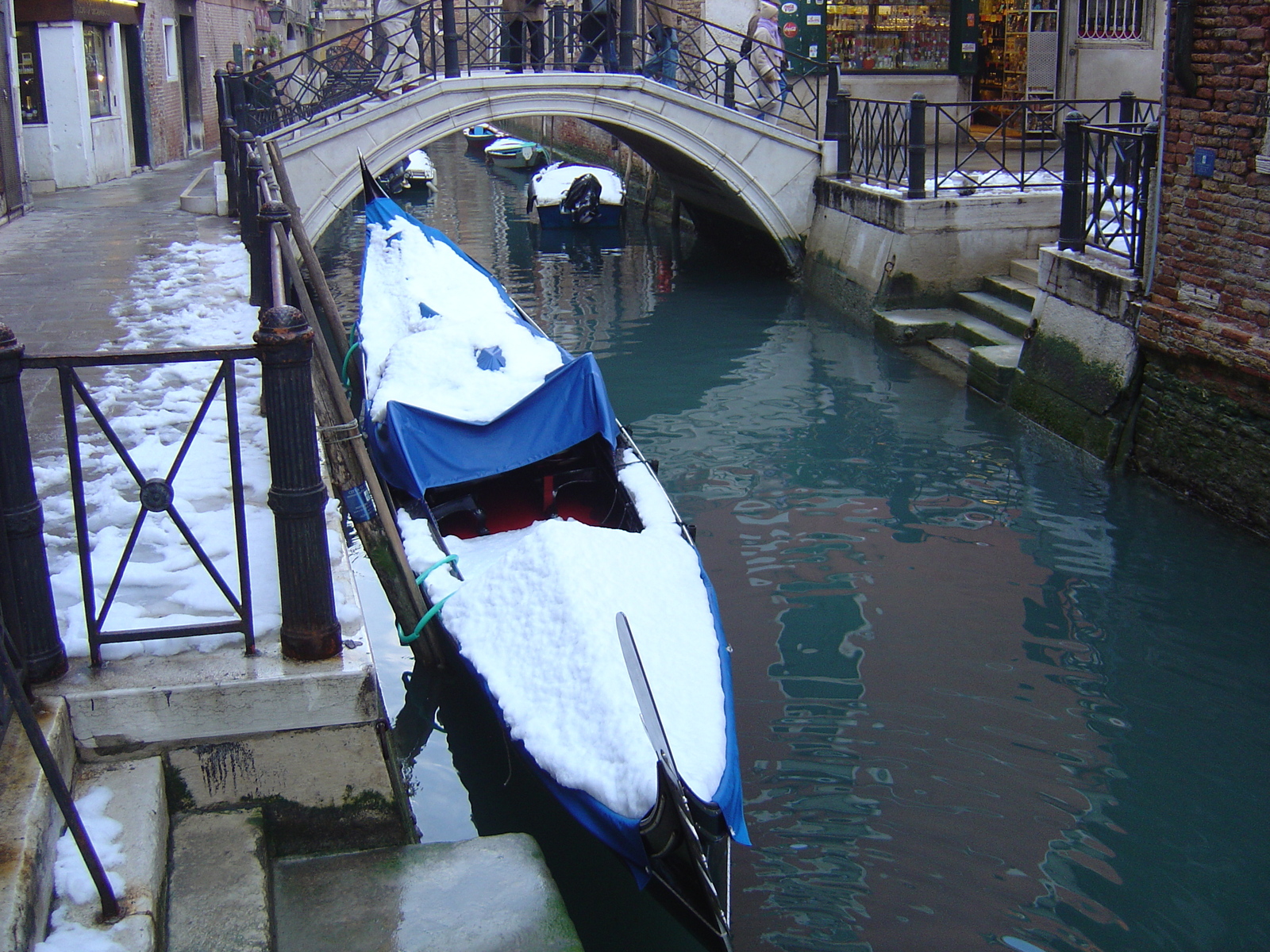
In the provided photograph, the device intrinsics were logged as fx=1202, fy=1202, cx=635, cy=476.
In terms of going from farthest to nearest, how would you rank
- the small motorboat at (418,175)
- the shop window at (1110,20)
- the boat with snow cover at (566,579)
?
the small motorboat at (418,175), the shop window at (1110,20), the boat with snow cover at (566,579)

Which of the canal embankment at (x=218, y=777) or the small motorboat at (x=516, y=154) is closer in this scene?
the canal embankment at (x=218, y=777)

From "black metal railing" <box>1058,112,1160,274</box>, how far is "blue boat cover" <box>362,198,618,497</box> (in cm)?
320

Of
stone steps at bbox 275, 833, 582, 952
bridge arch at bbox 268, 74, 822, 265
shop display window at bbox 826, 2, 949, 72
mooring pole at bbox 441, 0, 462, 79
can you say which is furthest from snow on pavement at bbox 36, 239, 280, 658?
shop display window at bbox 826, 2, 949, 72

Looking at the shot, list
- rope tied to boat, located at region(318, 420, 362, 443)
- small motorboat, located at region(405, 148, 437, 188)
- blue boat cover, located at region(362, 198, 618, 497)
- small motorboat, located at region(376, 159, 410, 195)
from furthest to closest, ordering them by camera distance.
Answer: small motorboat, located at region(405, 148, 437, 188) < small motorboat, located at region(376, 159, 410, 195) < blue boat cover, located at region(362, 198, 618, 497) < rope tied to boat, located at region(318, 420, 362, 443)

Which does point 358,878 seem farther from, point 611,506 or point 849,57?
point 849,57

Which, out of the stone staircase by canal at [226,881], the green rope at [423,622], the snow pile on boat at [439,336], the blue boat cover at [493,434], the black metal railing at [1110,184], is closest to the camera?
the stone staircase by canal at [226,881]

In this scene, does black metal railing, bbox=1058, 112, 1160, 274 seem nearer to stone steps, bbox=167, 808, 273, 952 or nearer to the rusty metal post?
the rusty metal post

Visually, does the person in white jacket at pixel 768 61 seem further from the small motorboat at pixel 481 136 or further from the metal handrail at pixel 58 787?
the small motorboat at pixel 481 136

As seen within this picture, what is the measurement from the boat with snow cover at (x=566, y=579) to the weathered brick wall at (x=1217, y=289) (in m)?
2.84

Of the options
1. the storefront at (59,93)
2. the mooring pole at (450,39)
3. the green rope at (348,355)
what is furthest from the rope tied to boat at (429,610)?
the storefront at (59,93)

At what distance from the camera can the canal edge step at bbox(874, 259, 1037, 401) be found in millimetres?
8094

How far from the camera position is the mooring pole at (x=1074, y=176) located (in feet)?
22.3

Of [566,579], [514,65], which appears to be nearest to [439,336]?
[566,579]

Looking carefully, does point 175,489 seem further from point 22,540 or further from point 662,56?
point 662,56
